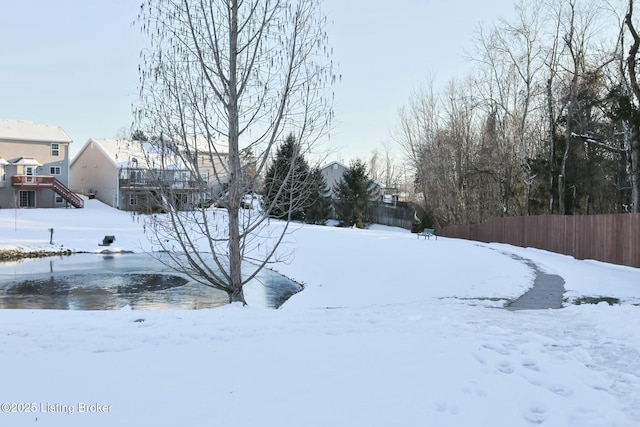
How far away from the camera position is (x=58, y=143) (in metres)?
45.6

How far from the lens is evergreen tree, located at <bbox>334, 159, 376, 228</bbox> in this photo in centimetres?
4316

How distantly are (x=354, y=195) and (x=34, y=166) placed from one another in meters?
26.4

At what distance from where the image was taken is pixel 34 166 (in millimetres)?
42594

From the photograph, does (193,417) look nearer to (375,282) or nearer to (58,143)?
(375,282)

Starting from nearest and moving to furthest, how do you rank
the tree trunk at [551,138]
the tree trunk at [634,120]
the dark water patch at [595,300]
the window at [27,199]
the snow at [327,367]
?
the snow at [327,367] < the dark water patch at [595,300] < the tree trunk at [634,120] < the tree trunk at [551,138] < the window at [27,199]

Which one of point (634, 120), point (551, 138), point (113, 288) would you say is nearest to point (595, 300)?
point (634, 120)

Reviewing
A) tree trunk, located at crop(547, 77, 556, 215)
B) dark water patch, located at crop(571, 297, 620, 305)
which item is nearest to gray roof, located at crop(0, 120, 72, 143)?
tree trunk, located at crop(547, 77, 556, 215)

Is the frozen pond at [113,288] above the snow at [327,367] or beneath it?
beneath

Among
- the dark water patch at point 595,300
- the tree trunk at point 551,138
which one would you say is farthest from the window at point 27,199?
the dark water patch at point 595,300

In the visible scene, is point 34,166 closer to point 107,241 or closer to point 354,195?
point 107,241

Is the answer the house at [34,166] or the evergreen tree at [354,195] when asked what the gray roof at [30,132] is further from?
the evergreen tree at [354,195]

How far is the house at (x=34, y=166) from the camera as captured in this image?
4138 cm

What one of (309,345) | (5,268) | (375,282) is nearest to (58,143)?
(5,268)

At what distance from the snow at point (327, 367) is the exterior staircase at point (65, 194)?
129 feet
